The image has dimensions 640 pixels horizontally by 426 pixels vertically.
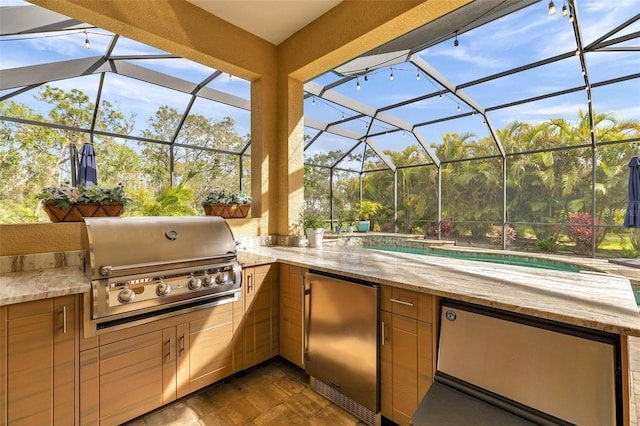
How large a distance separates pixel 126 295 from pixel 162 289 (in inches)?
7.4

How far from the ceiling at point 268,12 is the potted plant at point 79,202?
1790 mm

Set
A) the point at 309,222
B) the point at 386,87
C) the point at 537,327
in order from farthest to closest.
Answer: the point at 386,87, the point at 309,222, the point at 537,327

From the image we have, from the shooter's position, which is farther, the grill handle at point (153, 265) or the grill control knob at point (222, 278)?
the grill control knob at point (222, 278)

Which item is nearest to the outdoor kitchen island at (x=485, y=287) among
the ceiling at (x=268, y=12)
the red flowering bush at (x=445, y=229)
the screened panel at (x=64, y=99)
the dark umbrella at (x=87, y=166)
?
the dark umbrella at (x=87, y=166)

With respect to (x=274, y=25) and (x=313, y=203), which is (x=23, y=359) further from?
(x=313, y=203)

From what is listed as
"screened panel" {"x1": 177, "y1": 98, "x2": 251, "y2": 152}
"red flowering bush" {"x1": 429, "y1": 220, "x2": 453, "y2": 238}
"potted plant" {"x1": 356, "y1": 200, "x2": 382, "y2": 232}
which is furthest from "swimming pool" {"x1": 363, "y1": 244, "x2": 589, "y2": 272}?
"screened panel" {"x1": 177, "y1": 98, "x2": 251, "y2": 152}

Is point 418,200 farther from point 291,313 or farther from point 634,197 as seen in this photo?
point 291,313

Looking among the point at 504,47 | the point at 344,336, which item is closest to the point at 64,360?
the point at 344,336

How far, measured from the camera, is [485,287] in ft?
4.95

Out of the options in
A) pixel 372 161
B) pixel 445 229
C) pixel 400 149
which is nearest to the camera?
pixel 445 229

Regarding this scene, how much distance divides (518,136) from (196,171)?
28.4 feet

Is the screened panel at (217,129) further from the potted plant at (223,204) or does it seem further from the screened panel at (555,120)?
the screened panel at (555,120)

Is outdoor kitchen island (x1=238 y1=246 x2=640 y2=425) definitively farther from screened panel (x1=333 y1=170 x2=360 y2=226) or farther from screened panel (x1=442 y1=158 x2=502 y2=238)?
screened panel (x1=333 y1=170 x2=360 y2=226)

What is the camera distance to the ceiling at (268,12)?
8.35 feet
